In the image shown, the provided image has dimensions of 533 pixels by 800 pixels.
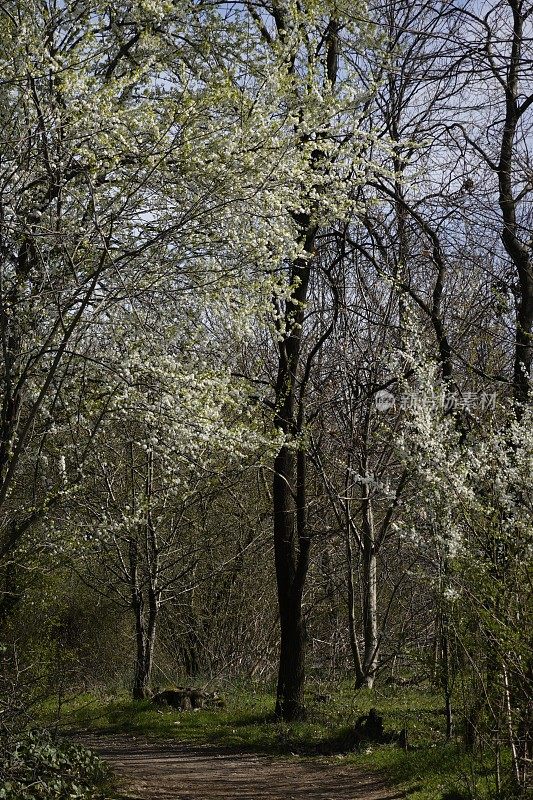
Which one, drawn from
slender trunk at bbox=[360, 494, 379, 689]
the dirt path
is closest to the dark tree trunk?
the dirt path

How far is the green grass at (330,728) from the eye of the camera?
6418 mm

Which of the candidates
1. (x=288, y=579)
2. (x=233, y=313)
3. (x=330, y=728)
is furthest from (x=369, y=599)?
(x=233, y=313)

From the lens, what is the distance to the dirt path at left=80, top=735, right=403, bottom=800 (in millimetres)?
6520

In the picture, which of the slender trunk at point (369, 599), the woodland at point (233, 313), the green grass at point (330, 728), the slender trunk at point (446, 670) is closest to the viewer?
the woodland at point (233, 313)

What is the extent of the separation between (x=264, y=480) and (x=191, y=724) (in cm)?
461

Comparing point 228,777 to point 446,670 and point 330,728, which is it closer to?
point 330,728

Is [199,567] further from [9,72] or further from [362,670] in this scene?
[9,72]

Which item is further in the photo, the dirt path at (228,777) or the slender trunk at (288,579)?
the slender trunk at (288,579)

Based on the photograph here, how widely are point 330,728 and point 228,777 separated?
1723 millimetres

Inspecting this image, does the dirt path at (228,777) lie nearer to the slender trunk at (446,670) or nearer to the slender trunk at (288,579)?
the slender trunk at (446,670)

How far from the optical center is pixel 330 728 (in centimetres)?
870

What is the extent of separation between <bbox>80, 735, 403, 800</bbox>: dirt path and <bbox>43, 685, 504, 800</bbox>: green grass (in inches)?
9.4

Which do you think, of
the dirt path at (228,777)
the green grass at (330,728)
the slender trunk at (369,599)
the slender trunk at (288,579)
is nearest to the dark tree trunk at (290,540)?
the slender trunk at (288,579)

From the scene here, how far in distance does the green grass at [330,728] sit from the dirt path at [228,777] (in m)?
0.24
